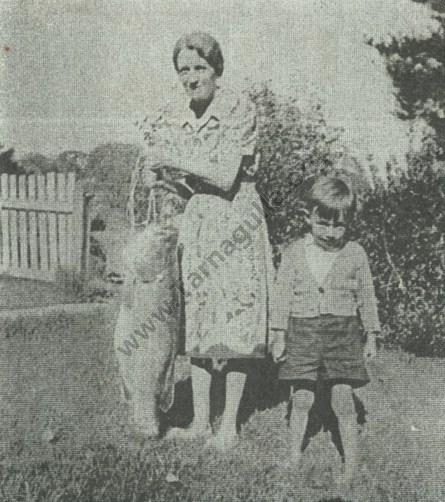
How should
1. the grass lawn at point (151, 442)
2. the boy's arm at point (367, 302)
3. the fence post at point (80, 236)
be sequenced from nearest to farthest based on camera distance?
the grass lawn at point (151, 442) → the boy's arm at point (367, 302) → the fence post at point (80, 236)

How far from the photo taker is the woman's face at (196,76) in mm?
3064

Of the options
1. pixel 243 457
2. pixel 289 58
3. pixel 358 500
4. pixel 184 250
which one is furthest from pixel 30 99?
pixel 358 500

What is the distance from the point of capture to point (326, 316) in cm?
303

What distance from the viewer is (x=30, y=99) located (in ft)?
10.3

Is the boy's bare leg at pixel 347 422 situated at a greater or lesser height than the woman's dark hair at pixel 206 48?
lesser

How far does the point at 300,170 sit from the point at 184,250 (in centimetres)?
65

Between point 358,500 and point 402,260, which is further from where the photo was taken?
point 402,260

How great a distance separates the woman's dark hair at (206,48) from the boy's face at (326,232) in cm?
77

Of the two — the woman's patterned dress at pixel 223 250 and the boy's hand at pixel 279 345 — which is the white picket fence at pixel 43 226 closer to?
the woman's patterned dress at pixel 223 250

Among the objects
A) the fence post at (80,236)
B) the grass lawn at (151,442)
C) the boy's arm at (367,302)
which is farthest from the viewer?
the fence post at (80,236)

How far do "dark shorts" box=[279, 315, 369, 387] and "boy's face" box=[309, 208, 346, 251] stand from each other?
317 millimetres

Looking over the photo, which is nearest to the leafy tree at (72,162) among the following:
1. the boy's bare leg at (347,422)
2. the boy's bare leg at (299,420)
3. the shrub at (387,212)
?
the shrub at (387,212)

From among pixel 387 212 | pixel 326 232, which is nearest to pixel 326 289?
pixel 326 232

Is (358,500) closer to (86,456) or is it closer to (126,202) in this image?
(86,456)
